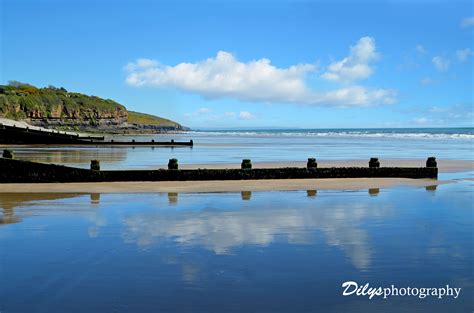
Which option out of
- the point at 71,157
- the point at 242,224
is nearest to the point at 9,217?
the point at 242,224

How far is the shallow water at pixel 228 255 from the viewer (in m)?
8.20

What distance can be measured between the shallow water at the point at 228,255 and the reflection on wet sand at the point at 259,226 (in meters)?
0.03

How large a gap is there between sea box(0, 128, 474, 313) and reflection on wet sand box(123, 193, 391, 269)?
1.1 inches

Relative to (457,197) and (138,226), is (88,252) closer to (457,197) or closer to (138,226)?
(138,226)

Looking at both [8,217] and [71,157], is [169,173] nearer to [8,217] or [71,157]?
[8,217]

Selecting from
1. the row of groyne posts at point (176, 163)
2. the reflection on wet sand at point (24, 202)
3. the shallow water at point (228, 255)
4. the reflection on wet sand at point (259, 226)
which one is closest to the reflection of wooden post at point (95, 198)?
the reflection on wet sand at point (24, 202)

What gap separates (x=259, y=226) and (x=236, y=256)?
3.22 m

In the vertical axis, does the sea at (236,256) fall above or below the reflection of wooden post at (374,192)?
below

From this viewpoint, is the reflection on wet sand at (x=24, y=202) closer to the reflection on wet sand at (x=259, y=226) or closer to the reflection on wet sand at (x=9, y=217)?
the reflection on wet sand at (x=9, y=217)

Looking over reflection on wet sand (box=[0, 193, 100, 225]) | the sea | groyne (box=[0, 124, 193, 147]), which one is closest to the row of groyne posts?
reflection on wet sand (box=[0, 193, 100, 225])

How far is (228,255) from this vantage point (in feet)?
35.5

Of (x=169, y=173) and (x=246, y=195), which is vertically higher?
(x=169, y=173)

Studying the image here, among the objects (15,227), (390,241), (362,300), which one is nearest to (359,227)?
(390,241)

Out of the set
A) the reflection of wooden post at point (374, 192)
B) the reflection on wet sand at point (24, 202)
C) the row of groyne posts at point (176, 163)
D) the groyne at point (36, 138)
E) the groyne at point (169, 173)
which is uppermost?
the groyne at point (36, 138)
